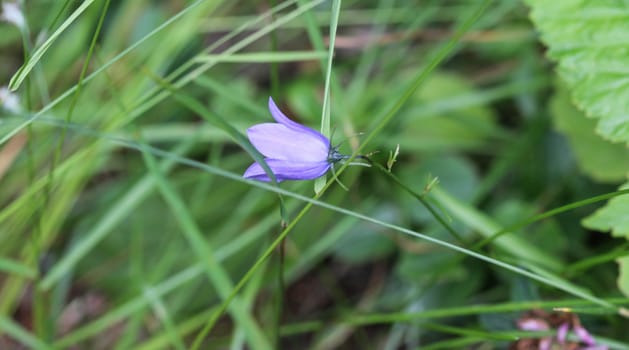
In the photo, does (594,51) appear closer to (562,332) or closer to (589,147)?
(589,147)

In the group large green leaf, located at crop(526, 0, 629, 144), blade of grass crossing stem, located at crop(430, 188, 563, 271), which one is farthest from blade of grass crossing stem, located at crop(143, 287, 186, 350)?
large green leaf, located at crop(526, 0, 629, 144)

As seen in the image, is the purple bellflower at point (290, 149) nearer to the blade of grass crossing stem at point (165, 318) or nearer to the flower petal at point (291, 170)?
the flower petal at point (291, 170)

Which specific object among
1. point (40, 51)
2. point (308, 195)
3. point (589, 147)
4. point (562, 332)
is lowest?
point (562, 332)

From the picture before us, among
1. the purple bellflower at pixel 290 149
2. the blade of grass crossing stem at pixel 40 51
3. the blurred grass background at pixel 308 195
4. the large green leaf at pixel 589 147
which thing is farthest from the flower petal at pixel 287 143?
the large green leaf at pixel 589 147

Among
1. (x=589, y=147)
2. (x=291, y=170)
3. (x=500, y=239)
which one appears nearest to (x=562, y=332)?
(x=500, y=239)

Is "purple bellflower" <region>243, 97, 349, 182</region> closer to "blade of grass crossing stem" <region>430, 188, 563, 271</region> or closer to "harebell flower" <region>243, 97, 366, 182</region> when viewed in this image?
"harebell flower" <region>243, 97, 366, 182</region>

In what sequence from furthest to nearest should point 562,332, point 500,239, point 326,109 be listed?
point 500,239, point 562,332, point 326,109
